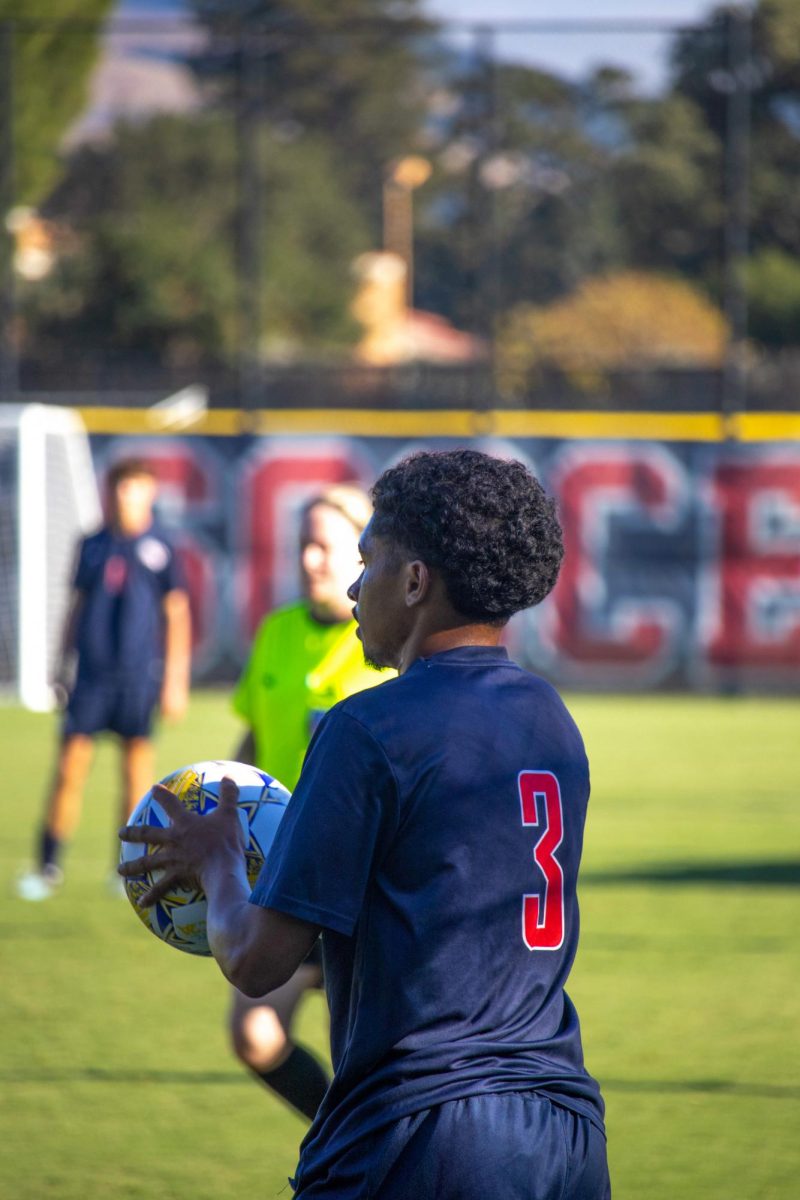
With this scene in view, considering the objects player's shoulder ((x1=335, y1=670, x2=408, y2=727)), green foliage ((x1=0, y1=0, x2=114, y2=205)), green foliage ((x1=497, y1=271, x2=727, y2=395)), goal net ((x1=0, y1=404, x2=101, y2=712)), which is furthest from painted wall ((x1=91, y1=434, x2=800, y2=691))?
green foliage ((x1=0, y1=0, x2=114, y2=205))

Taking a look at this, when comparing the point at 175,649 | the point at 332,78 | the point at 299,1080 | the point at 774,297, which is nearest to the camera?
the point at 299,1080

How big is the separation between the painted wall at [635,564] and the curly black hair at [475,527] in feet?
50.4

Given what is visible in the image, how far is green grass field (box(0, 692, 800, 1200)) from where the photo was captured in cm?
521

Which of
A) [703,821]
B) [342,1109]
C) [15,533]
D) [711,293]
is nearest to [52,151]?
[711,293]

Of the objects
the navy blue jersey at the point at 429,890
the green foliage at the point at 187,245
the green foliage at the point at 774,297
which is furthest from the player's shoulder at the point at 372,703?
the green foliage at the point at 187,245

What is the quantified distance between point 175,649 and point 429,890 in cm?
726

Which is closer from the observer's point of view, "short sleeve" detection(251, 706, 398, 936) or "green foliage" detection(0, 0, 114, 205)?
"short sleeve" detection(251, 706, 398, 936)

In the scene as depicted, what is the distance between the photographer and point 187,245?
46031 millimetres

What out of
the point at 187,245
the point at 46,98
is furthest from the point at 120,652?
the point at 187,245

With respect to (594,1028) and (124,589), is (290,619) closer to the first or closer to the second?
(594,1028)

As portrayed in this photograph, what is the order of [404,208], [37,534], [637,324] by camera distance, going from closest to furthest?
[37,534] → [404,208] → [637,324]

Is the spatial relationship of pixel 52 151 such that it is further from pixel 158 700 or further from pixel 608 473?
pixel 158 700

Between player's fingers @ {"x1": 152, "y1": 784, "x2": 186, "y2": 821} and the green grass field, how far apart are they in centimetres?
241

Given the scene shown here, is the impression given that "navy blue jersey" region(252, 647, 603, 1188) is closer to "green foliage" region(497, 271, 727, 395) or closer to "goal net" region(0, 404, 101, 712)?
"goal net" region(0, 404, 101, 712)
